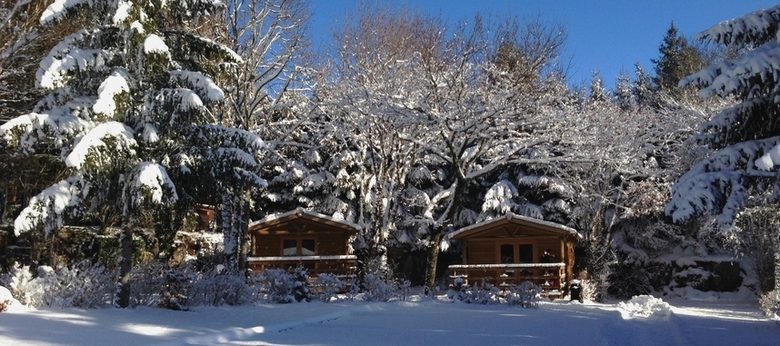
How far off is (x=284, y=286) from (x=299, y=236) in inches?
470

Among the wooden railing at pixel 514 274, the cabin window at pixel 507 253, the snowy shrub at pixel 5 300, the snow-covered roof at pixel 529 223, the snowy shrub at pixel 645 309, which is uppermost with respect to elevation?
the snow-covered roof at pixel 529 223

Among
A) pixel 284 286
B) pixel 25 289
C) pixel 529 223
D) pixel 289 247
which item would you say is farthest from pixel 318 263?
pixel 25 289

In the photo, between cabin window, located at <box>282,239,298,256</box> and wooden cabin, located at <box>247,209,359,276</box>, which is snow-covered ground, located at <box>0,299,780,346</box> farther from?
cabin window, located at <box>282,239,298,256</box>

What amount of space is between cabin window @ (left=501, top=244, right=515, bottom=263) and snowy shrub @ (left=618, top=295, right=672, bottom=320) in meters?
8.33

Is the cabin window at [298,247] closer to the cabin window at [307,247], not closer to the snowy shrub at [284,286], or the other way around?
the cabin window at [307,247]

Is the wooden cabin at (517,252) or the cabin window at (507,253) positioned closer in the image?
the wooden cabin at (517,252)

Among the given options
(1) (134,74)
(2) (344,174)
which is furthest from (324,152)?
(1) (134,74)

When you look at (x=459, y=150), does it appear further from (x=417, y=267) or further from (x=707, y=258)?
(x=707, y=258)

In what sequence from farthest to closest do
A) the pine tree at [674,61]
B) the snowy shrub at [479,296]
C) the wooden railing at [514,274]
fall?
1. the pine tree at [674,61]
2. the wooden railing at [514,274]
3. the snowy shrub at [479,296]

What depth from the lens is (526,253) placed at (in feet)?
90.3

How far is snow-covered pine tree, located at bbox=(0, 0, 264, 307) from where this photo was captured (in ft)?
35.3

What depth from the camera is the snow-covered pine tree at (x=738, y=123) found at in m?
8.71

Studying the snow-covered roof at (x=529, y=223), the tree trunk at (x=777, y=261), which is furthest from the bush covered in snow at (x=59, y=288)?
the tree trunk at (x=777, y=261)

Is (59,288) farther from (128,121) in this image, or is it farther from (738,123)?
(738,123)
